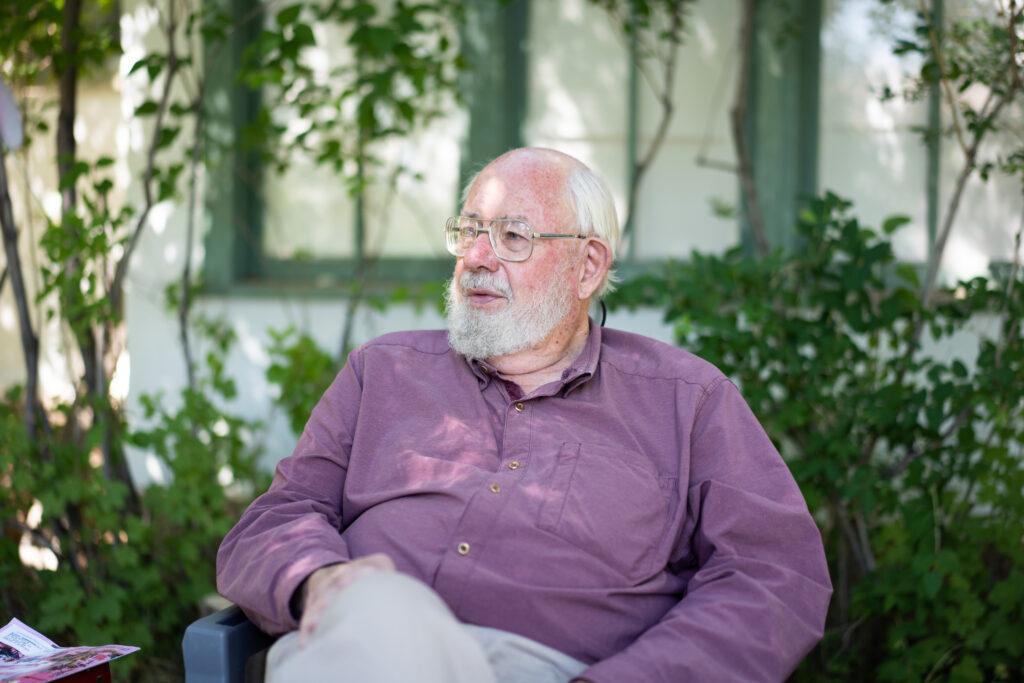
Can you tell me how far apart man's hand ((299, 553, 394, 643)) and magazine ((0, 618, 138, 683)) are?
415 millimetres

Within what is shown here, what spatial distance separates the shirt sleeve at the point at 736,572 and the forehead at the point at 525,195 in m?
0.56

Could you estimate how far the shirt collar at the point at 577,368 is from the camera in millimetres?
2379


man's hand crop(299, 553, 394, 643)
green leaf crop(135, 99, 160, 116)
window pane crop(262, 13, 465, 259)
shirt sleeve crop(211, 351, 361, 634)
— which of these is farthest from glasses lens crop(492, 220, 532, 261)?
window pane crop(262, 13, 465, 259)

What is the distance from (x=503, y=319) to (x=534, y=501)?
1.56ft

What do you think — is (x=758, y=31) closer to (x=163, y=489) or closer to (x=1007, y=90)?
(x=1007, y=90)

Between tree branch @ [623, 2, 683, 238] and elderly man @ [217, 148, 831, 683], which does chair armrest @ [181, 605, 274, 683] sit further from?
tree branch @ [623, 2, 683, 238]

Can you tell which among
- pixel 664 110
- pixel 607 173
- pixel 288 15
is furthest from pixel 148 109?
pixel 664 110

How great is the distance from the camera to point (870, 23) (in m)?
4.15

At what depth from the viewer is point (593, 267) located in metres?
2.61

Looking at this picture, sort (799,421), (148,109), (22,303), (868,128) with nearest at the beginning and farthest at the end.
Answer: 1. (799,421)
2. (22,303)
3. (148,109)
4. (868,128)

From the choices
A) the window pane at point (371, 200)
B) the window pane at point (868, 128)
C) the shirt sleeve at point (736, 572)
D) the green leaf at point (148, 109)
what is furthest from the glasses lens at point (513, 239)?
the window pane at point (868, 128)

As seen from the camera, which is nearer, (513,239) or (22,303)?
(513,239)

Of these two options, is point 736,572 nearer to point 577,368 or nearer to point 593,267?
point 577,368

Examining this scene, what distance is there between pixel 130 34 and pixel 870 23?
10.1 ft
